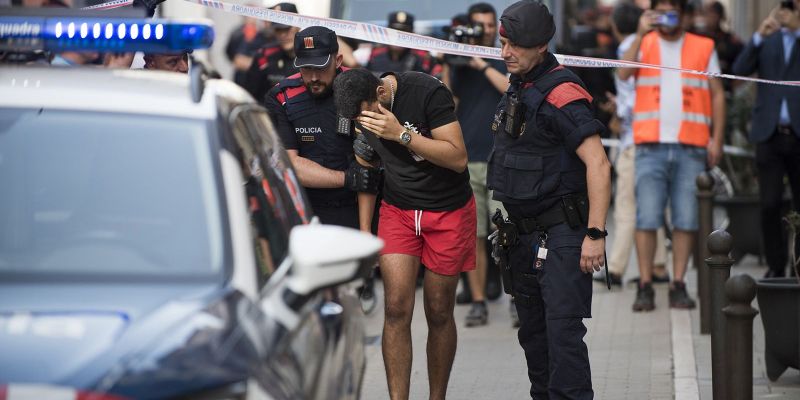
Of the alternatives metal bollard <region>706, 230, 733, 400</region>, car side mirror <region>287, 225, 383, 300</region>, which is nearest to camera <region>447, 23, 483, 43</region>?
metal bollard <region>706, 230, 733, 400</region>

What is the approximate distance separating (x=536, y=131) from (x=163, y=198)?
2.50 meters

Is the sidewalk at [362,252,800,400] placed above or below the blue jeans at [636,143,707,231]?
below

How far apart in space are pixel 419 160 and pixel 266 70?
5.37 m

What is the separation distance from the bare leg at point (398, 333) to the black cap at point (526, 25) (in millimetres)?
1277

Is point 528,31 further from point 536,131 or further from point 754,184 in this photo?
point 754,184

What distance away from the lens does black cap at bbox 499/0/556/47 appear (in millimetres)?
6254

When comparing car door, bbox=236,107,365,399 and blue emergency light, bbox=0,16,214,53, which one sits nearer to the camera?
car door, bbox=236,107,365,399

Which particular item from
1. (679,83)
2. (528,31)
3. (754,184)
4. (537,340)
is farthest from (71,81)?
(754,184)

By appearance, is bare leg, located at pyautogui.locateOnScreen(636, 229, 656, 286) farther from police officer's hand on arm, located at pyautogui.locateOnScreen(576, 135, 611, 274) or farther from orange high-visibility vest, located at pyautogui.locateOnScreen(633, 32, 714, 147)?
police officer's hand on arm, located at pyautogui.locateOnScreen(576, 135, 611, 274)

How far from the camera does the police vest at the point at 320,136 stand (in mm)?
7324

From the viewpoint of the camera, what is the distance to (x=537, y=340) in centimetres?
655

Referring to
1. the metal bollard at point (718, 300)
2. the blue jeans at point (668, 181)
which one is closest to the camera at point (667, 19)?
the blue jeans at point (668, 181)

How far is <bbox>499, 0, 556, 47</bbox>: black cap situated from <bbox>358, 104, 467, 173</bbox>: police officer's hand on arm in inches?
23.4

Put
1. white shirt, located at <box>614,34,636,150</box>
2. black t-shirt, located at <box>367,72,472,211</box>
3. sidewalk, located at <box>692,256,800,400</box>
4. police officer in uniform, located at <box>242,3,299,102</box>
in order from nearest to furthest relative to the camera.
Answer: black t-shirt, located at <box>367,72,472,211</box>, sidewalk, located at <box>692,256,800,400</box>, white shirt, located at <box>614,34,636,150</box>, police officer in uniform, located at <box>242,3,299,102</box>
